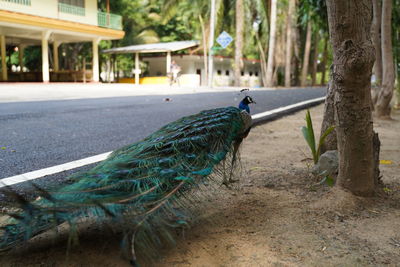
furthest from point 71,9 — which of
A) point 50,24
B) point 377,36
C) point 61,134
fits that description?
point 61,134

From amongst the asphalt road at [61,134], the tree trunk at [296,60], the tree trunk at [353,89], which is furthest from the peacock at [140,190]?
the tree trunk at [296,60]

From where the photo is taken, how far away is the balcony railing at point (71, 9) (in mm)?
19797

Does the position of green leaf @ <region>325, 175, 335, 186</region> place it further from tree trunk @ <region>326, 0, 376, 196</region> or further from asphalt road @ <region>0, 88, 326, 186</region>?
asphalt road @ <region>0, 88, 326, 186</region>

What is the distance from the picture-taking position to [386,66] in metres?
8.03

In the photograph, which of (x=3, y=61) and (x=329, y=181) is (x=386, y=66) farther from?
(x=3, y=61)

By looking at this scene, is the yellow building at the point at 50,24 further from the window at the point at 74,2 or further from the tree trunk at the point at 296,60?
the tree trunk at the point at 296,60

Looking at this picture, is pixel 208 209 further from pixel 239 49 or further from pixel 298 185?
pixel 239 49

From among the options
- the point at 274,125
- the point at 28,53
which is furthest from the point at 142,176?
the point at 28,53

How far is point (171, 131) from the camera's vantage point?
2.54 m

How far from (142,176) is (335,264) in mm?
1108

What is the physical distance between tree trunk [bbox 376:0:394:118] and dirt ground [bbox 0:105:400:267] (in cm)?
520

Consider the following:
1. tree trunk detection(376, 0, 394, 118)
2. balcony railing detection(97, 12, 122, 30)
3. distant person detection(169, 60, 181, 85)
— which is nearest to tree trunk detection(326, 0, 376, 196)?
tree trunk detection(376, 0, 394, 118)

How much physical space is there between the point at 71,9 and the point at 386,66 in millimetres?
17503

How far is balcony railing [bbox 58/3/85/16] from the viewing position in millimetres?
19797
